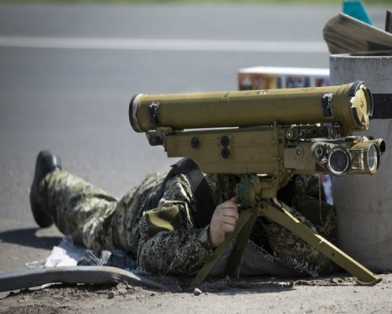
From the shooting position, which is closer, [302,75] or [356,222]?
[356,222]

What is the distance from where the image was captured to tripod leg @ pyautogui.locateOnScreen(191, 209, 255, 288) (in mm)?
4770

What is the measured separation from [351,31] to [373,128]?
608 millimetres

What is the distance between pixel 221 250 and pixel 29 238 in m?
2.35

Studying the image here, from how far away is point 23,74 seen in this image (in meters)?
14.9

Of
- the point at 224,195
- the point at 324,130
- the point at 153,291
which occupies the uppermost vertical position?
the point at 324,130

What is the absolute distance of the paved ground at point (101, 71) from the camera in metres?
8.61

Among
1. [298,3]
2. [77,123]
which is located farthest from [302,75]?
[298,3]

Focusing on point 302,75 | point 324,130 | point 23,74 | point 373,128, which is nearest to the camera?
point 324,130

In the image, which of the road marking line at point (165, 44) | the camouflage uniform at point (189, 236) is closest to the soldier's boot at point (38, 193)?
the camouflage uniform at point (189, 236)

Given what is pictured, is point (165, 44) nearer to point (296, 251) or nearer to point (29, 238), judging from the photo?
point (29, 238)

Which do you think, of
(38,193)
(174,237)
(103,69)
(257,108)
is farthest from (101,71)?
(257,108)

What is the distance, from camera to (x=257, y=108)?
461 centimetres

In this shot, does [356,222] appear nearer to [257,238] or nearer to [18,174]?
[257,238]

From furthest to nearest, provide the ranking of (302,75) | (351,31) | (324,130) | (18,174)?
(18,174), (302,75), (351,31), (324,130)
